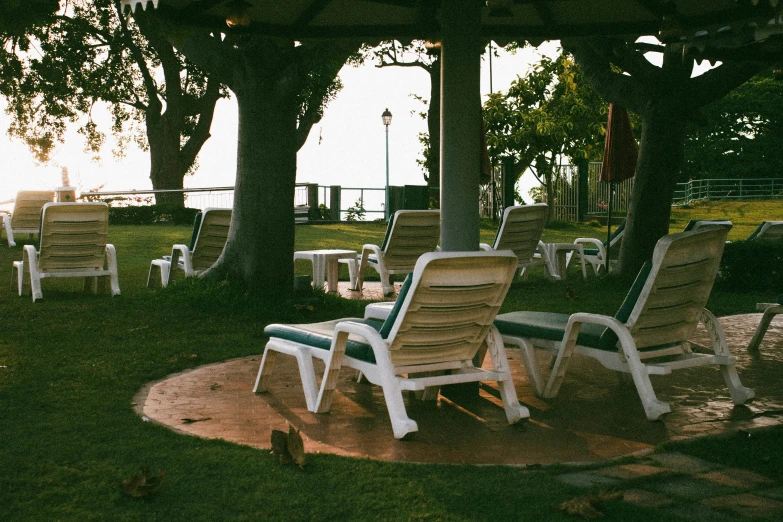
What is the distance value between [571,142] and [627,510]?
2570 centimetres

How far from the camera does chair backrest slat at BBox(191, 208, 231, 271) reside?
11820 mm

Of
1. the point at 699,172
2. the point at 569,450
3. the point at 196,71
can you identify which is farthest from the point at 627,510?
the point at 699,172

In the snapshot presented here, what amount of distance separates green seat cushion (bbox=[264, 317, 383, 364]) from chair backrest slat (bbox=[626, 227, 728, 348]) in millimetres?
1553

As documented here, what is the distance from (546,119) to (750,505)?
23.9 meters

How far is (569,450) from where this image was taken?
511cm

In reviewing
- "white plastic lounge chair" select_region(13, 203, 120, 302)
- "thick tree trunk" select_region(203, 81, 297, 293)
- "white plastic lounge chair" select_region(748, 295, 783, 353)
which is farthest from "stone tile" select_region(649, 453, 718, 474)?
"white plastic lounge chair" select_region(13, 203, 120, 302)

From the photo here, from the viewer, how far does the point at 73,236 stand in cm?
1136

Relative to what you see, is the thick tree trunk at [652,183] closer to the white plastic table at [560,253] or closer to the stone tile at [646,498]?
the white plastic table at [560,253]

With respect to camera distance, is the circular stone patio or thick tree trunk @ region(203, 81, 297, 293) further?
thick tree trunk @ region(203, 81, 297, 293)

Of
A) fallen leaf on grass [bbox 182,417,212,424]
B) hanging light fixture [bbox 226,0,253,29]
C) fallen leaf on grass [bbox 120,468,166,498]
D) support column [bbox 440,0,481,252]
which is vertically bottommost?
fallen leaf on grass [bbox 182,417,212,424]

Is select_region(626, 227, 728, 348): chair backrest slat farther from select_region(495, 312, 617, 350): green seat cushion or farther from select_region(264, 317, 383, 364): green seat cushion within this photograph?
select_region(264, 317, 383, 364): green seat cushion

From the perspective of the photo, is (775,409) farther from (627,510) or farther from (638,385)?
(627,510)

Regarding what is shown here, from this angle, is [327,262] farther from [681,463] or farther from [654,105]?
[681,463]

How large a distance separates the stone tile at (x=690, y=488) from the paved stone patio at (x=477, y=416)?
0.28 m
